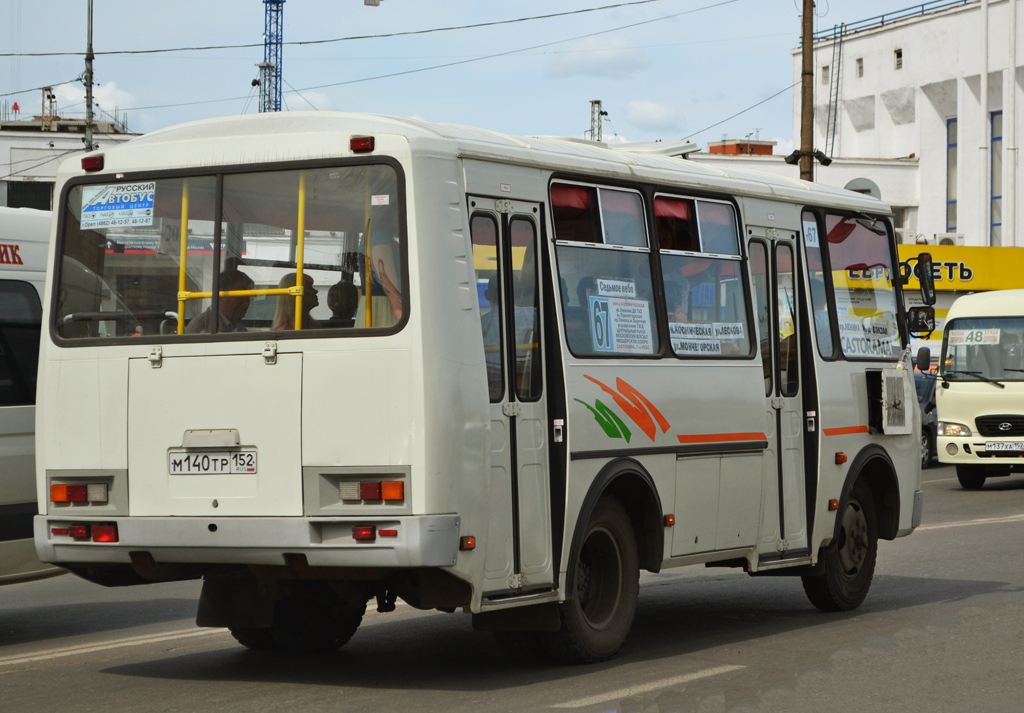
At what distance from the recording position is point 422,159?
713 cm

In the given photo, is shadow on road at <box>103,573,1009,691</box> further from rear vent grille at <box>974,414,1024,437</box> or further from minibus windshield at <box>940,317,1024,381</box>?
minibus windshield at <box>940,317,1024,381</box>

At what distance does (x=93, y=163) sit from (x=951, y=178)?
184 ft

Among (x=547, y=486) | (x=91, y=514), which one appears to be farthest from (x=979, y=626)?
(x=91, y=514)

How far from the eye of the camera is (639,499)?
8.57 meters

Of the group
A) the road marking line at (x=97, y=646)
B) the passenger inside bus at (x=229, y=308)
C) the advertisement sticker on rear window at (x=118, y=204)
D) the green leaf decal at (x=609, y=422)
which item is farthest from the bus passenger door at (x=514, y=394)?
the road marking line at (x=97, y=646)

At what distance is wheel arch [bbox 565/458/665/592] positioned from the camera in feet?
26.7

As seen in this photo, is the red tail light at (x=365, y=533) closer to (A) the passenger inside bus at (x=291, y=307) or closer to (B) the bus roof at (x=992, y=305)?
(A) the passenger inside bus at (x=291, y=307)

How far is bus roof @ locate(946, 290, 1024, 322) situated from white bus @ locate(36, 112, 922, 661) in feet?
49.4

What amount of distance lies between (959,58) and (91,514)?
5540cm

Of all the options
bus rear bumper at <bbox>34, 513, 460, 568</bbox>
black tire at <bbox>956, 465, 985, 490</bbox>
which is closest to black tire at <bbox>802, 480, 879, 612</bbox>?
bus rear bumper at <bbox>34, 513, 460, 568</bbox>

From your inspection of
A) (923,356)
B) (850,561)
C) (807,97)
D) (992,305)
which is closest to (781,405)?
(850,561)

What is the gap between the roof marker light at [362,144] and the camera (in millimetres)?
7145

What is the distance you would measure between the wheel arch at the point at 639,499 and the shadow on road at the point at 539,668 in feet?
2.05

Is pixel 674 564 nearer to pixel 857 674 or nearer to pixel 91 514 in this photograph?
pixel 857 674
